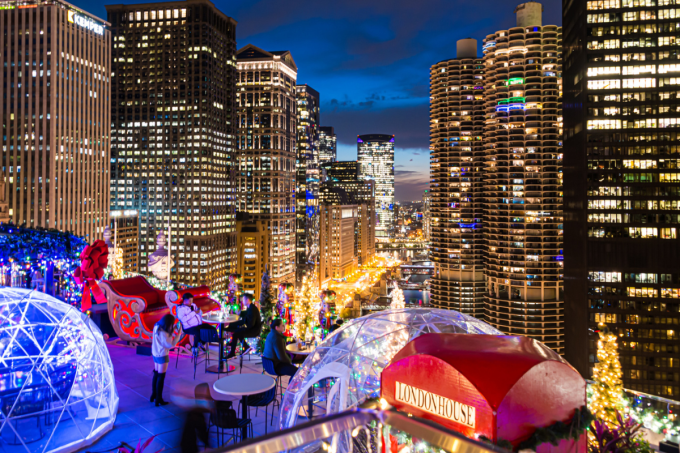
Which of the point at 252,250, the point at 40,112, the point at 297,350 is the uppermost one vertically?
the point at 40,112

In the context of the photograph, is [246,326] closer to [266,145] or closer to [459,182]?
[459,182]

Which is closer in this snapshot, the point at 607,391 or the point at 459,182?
the point at 607,391

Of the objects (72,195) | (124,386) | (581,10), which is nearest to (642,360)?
(581,10)

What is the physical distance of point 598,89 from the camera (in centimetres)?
6562

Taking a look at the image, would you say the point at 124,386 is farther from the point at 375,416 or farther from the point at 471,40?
the point at 471,40

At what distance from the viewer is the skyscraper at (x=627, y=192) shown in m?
60.7

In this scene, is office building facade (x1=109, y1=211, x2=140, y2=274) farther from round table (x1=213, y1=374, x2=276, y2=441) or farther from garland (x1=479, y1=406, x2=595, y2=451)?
garland (x1=479, y1=406, x2=595, y2=451)

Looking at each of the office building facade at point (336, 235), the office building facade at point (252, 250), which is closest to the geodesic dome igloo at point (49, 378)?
the office building facade at point (252, 250)

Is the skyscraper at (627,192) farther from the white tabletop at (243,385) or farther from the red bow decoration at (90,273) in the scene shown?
the white tabletop at (243,385)

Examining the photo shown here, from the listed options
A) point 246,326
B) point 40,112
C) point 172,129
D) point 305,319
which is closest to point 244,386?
point 246,326

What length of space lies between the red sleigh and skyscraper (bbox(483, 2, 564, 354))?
80.9m

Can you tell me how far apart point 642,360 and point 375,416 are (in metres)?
73.6

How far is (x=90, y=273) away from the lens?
12.9m

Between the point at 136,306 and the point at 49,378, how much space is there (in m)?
4.70
